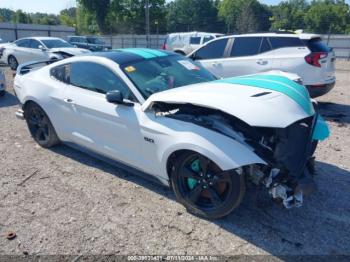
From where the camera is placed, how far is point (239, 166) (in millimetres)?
2711

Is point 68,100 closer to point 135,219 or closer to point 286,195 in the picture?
point 135,219

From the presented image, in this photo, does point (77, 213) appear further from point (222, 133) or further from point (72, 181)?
point (222, 133)

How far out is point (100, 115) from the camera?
3.76m

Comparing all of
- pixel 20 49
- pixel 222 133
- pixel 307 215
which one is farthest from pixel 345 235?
pixel 20 49

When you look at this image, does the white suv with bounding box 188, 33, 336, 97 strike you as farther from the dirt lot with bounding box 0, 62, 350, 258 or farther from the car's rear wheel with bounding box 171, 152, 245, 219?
the car's rear wheel with bounding box 171, 152, 245, 219

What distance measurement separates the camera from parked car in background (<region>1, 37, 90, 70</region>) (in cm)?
1214

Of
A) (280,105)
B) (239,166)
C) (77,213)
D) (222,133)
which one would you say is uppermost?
(280,105)

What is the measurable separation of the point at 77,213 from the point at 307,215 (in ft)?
7.97

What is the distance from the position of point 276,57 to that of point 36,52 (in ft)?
32.3

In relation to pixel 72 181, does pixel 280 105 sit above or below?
above

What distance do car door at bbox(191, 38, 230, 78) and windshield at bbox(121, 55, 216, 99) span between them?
3.80 m

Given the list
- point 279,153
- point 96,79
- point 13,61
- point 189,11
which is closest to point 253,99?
point 279,153

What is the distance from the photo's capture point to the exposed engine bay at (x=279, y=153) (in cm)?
279

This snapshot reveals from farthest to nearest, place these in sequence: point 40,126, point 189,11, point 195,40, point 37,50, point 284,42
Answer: point 189,11 → point 195,40 → point 37,50 → point 284,42 → point 40,126
